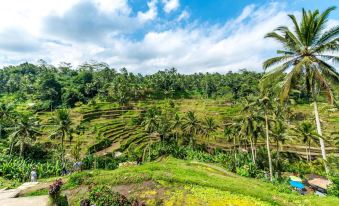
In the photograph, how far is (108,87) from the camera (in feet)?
265

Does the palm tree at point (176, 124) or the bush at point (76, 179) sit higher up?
the bush at point (76, 179)

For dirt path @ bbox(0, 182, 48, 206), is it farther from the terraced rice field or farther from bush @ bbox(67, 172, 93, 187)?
the terraced rice field

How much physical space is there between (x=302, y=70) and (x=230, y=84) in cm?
9246

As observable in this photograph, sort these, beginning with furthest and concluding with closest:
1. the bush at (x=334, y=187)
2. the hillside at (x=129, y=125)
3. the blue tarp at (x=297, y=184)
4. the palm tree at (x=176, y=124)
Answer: the palm tree at (x=176, y=124) → the hillside at (x=129, y=125) → the blue tarp at (x=297, y=184) → the bush at (x=334, y=187)

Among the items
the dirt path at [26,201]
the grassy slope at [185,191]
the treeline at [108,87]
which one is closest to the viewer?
the dirt path at [26,201]

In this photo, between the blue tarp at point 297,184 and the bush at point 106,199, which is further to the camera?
the blue tarp at point 297,184

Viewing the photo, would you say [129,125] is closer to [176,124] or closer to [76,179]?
[176,124]

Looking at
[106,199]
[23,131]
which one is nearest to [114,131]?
[23,131]

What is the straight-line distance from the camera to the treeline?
73875mm

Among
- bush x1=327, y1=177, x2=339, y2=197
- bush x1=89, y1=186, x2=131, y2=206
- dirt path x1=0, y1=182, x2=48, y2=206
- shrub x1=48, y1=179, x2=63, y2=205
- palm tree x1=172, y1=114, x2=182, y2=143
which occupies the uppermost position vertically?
shrub x1=48, y1=179, x2=63, y2=205

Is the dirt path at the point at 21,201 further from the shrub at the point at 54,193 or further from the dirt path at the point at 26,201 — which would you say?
the shrub at the point at 54,193

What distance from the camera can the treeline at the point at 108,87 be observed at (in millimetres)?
73875

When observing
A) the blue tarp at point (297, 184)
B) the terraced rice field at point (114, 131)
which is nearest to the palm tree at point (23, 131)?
the terraced rice field at point (114, 131)

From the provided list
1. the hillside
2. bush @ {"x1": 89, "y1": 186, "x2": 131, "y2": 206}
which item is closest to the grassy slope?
bush @ {"x1": 89, "y1": 186, "x2": 131, "y2": 206}
